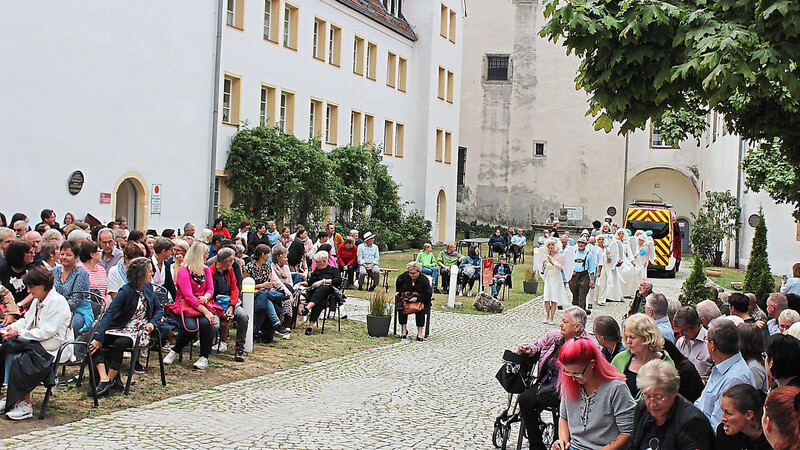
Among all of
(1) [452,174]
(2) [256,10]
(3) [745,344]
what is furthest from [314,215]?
(3) [745,344]

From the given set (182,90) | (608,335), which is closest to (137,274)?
(608,335)

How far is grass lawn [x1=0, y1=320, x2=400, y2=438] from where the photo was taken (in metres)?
8.70

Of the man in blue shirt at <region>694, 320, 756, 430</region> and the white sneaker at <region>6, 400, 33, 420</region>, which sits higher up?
the man in blue shirt at <region>694, 320, 756, 430</region>

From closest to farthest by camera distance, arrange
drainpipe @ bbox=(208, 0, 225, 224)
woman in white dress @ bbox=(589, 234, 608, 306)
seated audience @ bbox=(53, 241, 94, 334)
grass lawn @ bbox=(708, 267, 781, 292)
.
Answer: seated audience @ bbox=(53, 241, 94, 334), woman in white dress @ bbox=(589, 234, 608, 306), drainpipe @ bbox=(208, 0, 225, 224), grass lawn @ bbox=(708, 267, 781, 292)

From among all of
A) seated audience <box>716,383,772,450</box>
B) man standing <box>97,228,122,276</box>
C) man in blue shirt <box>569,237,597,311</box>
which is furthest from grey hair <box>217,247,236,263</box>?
man in blue shirt <box>569,237,597,311</box>

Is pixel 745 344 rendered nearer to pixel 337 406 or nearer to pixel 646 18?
pixel 646 18

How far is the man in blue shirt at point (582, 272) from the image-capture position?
20.6 metres

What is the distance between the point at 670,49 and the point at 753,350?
3.00m

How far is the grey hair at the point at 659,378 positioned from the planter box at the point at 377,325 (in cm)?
1046

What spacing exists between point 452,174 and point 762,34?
40.0 m

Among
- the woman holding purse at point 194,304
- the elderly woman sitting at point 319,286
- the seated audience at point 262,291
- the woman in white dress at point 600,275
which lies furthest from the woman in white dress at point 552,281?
the woman holding purse at point 194,304

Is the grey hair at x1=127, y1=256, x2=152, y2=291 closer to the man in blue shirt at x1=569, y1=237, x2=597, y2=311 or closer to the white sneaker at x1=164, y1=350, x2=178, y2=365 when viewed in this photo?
the white sneaker at x1=164, y1=350, x2=178, y2=365

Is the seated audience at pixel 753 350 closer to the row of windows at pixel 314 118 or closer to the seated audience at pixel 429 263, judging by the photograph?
the seated audience at pixel 429 263

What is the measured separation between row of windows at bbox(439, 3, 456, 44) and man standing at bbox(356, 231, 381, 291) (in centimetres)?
2300
